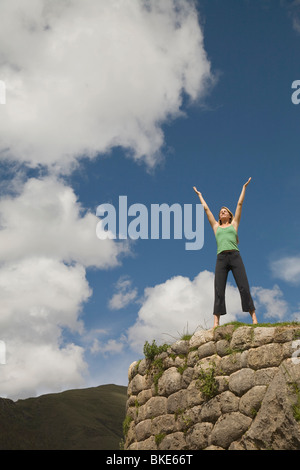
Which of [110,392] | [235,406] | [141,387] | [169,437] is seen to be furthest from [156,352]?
[110,392]

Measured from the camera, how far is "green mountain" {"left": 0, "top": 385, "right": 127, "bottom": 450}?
80.4 m

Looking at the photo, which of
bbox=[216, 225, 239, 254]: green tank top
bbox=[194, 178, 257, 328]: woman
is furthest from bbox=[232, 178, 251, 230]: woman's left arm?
bbox=[216, 225, 239, 254]: green tank top

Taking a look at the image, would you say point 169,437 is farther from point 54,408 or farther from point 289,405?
point 54,408

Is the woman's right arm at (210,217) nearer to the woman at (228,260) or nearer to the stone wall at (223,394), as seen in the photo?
the woman at (228,260)

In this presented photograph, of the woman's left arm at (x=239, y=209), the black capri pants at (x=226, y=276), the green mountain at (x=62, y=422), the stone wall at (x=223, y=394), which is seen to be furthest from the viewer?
the green mountain at (x=62, y=422)

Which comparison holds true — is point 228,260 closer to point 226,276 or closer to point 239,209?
point 226,276

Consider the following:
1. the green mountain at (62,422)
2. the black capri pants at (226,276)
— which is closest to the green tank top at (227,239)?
the black capri pants at (226,276)

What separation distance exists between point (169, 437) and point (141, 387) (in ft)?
5.29

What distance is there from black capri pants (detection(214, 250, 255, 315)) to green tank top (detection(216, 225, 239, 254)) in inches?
4.4

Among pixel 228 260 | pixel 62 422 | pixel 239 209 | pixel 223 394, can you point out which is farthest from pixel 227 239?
pixel 62 422

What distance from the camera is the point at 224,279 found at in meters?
10.8

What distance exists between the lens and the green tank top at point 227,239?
1085 cm

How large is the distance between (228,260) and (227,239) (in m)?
0.49

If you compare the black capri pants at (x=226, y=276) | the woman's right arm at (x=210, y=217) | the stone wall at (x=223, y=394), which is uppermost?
the woman's right arm at (x=210, y=217)
